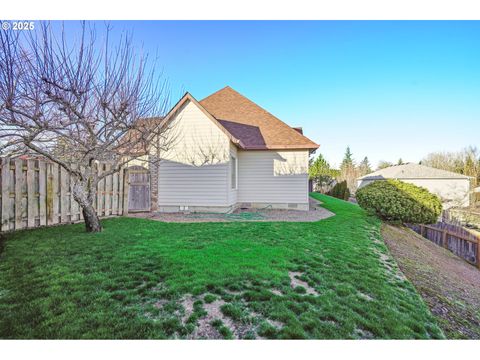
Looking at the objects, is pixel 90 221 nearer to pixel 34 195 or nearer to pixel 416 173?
pixel 34 195

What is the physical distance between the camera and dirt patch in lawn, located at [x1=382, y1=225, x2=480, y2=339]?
305 centimetres

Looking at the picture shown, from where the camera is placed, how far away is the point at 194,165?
9.83 metres

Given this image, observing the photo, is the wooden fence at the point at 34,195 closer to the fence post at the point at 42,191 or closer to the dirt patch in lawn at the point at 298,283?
the fence post at the point at 42,191

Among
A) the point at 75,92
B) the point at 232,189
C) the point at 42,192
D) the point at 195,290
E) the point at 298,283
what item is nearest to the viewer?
the point at 195,290

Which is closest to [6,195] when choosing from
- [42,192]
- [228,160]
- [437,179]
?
[42,192]

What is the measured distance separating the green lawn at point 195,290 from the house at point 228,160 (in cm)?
477

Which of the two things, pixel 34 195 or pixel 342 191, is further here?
pixel 342 191

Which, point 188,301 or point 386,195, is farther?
point 386,195

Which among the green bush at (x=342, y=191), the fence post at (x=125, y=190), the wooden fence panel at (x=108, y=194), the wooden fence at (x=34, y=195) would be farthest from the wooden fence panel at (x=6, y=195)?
the green bush at (x=342, y=191)

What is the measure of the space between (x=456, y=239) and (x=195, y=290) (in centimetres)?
1086

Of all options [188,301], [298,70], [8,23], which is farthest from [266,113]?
[188,301]
